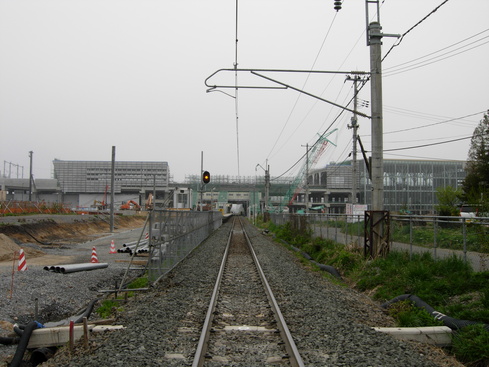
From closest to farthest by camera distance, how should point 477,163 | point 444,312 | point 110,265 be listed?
1. point 444,312
2. point 110,265
3. point 477,163

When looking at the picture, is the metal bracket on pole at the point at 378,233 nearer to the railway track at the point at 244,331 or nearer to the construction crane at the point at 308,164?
the railway track at the point at 244,331

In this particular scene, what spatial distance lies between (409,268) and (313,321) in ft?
14.2

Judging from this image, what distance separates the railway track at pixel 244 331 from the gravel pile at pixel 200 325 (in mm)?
215

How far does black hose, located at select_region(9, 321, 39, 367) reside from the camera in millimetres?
6410

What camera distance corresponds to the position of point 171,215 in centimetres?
1531

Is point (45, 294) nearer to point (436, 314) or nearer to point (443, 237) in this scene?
point (436, 314)

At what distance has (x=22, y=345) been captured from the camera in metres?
6.68

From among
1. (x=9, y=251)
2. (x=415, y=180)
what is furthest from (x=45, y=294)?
(x=415, y=180)

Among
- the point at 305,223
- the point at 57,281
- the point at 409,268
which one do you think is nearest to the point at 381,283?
the point at 409,268

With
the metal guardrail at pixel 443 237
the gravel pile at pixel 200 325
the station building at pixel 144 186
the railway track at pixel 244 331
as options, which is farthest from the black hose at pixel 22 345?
the station building at pixel 144 186

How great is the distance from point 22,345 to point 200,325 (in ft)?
9.69

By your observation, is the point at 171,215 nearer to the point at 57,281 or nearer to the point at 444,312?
the point at 57,281

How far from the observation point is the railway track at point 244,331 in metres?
6.12

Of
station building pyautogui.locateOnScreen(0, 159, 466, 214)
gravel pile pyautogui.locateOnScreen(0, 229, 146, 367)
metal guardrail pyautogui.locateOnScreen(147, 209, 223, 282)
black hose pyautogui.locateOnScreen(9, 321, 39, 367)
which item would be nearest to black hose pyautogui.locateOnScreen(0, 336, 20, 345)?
gravel pile pyautogui.locateOnScreen(0, 229, 146, 367)
